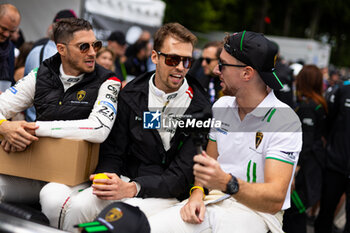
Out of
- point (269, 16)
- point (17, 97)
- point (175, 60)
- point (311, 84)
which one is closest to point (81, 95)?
point (17, 97)

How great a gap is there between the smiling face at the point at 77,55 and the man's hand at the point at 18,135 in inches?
24.7

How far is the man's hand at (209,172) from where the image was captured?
5.82 ft

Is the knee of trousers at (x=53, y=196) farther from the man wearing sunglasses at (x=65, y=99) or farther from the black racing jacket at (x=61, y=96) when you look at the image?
the black racing jacket at (x=61, y=96)

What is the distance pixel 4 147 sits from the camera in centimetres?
248

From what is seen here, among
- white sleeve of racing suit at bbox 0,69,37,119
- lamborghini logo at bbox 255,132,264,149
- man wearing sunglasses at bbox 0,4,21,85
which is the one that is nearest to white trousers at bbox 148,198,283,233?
lamborghini logo at bbox 255,132,264,149

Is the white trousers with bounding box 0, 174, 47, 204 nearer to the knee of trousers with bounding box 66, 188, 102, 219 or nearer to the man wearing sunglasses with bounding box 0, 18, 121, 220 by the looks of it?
the man wearing sunglasses with bounding box 0, 18, 121, 220

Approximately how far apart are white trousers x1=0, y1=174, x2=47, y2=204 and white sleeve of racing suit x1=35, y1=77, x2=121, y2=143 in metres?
0.45

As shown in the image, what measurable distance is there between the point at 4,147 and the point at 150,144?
1.00 meters

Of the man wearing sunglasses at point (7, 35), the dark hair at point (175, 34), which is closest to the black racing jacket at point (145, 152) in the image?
the dark hair at point (175, 34)

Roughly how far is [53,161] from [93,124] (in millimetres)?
355

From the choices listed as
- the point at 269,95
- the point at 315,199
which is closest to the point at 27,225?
the point at 269,95

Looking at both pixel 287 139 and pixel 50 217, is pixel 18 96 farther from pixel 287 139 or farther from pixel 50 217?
pixel 287 139

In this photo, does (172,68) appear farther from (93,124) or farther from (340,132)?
(340,132)

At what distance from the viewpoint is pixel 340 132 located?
4.20 metres
